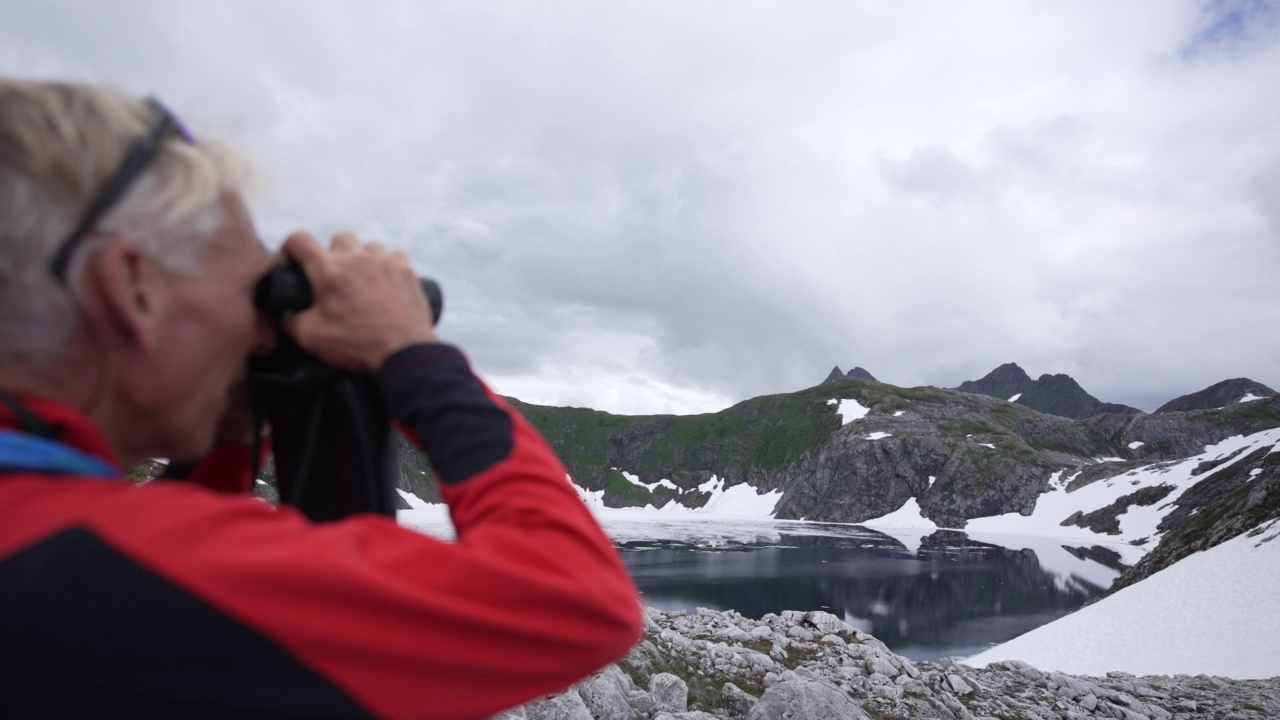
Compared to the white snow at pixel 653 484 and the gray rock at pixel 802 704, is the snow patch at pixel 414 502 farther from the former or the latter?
the gray rock at pixel 802 704

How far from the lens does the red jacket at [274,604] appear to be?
0.89 metres

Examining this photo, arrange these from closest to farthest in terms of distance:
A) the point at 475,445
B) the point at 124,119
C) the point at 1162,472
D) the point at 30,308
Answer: the point at 30,308
the point at 124,119
the point at 475,445
the point at 1162,472

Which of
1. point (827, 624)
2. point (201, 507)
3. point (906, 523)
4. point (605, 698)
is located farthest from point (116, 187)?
point (906, 523)

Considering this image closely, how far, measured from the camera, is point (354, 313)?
1.40 meters

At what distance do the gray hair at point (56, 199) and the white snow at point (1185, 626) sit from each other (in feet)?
91.5

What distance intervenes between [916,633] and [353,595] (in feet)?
134

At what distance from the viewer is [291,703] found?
0.99 m

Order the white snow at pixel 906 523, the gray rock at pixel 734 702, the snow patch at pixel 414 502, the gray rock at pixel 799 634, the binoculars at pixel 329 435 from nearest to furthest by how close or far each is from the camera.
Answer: the binoculars at pixel 329 435 < the gray rock at pixel 734 702 < the gray rock at pixel 799 634 < the white snow at pixel 906 523 < the snow patch at pixel 414 502

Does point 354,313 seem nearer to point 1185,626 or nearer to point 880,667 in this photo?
point 880,667

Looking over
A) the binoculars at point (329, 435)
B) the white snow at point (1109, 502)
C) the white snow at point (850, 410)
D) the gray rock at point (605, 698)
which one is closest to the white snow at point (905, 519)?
the white snow at point (1109, 502)

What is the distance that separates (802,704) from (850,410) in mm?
148775

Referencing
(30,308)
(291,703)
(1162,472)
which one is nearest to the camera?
(291,703)

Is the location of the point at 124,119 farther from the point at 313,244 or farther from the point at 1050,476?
the point at 1050,476

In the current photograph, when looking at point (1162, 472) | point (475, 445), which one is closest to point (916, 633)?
point (475, 445)
